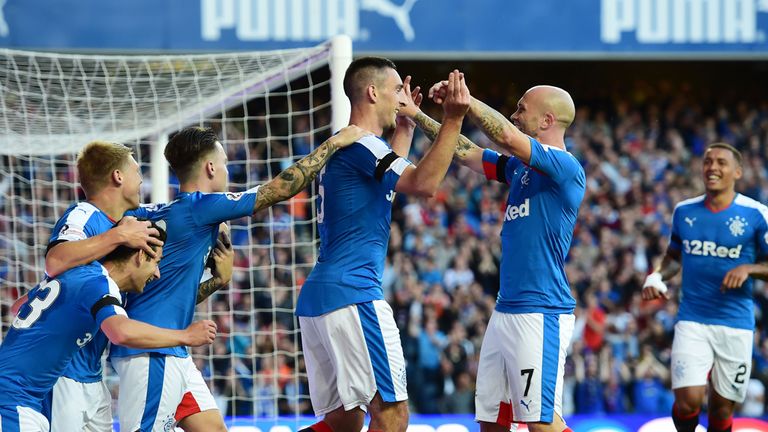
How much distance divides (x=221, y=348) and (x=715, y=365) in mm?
6138

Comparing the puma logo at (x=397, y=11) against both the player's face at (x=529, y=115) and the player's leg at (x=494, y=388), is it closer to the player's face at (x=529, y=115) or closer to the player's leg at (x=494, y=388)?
the player's face at (x=529, y=115)

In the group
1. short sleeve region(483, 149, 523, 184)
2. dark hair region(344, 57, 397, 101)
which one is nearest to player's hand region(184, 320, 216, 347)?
dark hair region(344, 57, 397, 101)

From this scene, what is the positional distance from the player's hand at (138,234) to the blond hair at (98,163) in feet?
1.17

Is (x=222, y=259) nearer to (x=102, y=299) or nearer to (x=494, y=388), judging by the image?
(x=102, y=299)

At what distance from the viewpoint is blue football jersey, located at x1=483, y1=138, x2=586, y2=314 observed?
5113 mm

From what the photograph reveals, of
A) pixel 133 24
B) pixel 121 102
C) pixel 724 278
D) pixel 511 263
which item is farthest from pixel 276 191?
pixel 133 24

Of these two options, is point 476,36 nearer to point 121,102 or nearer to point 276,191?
point 121,102

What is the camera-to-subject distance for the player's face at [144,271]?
14.4 ft

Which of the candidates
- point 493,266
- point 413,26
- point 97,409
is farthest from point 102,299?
point 493,266

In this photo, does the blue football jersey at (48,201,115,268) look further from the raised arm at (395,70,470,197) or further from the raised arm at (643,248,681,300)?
the raised arm at (643,248,681,300)

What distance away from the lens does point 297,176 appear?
4.67m

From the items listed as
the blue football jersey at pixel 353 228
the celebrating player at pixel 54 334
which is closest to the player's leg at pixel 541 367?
the blue football jersey at pixel 353 228

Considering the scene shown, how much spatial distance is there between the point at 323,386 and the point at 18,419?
1.43 m

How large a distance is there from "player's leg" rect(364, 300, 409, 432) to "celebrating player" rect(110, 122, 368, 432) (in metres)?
0.70
